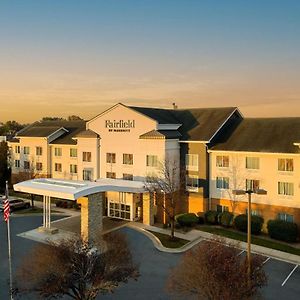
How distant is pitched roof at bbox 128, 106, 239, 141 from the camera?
41719mm

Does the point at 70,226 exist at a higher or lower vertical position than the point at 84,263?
lower

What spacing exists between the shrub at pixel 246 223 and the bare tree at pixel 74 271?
19867 millimetres

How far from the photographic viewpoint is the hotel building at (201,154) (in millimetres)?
36531

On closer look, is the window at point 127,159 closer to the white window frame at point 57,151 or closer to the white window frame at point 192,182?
the white window frame at point 192,182

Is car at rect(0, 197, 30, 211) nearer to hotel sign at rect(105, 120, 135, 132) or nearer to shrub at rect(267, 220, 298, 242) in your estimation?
hotel sign at rect(105, 120, 135, 132)

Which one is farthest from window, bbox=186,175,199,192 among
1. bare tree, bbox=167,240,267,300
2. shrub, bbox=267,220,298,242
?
bare tree, bbox=167,240,267,300

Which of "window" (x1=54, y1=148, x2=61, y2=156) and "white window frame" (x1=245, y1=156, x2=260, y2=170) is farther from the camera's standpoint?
"window" (x1=54, y1=148, x2=61, y2=156)

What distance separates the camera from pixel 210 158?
132ft

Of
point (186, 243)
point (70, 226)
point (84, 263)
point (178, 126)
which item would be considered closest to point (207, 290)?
point (84, 263)

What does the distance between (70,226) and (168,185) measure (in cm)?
1056

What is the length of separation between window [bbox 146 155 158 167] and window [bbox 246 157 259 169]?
955 centimetres

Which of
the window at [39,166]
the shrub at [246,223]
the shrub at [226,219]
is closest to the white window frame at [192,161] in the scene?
the shrub at [226,219]

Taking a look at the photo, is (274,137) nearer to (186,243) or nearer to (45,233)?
(186,243)

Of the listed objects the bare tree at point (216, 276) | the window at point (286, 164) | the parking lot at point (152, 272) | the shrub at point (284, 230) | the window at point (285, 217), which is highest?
the window at point (286, 164)
